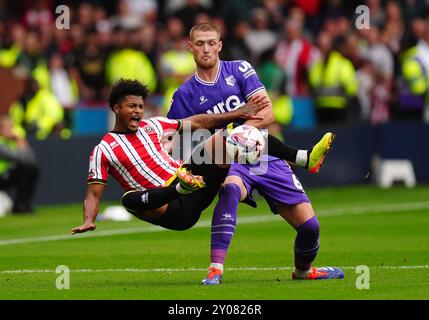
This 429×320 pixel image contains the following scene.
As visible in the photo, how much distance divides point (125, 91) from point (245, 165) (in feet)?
4.07

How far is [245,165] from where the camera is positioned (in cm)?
1200

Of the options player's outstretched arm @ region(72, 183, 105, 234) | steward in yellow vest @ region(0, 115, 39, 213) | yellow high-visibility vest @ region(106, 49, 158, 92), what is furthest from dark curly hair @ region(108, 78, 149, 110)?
yellow high-visibility vest @ region(106, 49, 158, 92)

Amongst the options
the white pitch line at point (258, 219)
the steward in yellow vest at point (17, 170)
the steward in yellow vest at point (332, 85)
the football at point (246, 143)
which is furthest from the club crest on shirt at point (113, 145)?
the steward in yellow vest at point (332, 85)

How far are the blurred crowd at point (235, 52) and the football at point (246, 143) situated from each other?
11.1 m

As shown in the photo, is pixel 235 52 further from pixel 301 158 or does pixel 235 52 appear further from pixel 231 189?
pixel 231 189

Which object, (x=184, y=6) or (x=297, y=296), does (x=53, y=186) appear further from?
(x=297, y=296)

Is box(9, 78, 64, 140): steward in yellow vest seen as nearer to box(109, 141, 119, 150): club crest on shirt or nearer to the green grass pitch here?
the green grass pitch

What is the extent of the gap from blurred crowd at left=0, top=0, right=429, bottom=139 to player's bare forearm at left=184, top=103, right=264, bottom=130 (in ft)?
35.8

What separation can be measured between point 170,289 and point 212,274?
413 millimetres

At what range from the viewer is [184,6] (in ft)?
87.8

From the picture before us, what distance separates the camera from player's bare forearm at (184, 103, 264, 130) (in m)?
11.9

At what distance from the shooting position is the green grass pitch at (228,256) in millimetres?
11328

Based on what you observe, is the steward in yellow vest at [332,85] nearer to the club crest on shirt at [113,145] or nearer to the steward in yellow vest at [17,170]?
the steward in yellow vest at [17,170]

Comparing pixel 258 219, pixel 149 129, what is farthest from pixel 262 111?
pixel 258 219
